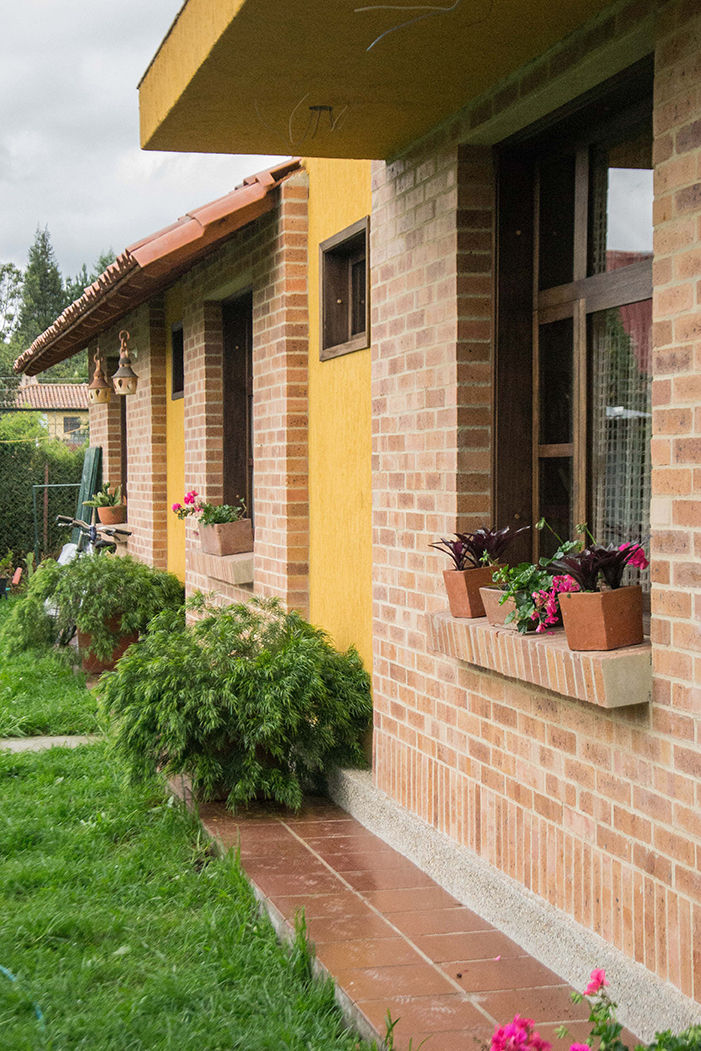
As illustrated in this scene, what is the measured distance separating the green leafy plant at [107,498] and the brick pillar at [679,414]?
10.1 meters

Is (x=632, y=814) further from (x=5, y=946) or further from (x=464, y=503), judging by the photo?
(x=5, y=946)

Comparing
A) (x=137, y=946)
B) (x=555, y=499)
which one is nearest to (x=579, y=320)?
(x=555, y=499)

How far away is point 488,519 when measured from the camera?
4.32 m

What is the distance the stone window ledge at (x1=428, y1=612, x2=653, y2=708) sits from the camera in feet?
10.1

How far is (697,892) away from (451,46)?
8.18 ft

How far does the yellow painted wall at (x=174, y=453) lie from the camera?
33.0 feet

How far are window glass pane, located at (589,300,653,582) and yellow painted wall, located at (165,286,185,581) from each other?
20.7ft

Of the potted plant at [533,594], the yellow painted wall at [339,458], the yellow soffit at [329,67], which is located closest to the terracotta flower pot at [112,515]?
the yellow painted wall at [339,458]

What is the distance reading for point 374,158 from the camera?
16.3 feet

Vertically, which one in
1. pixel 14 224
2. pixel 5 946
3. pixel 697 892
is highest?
pixel 14 224

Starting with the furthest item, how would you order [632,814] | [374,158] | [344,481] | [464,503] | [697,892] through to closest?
1. [344,481]
2. [374,158]
3. [464,503]
4. [632,814]
5. [697,892]

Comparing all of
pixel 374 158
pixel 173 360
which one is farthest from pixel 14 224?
pixel 374 158

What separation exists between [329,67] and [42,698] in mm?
5912

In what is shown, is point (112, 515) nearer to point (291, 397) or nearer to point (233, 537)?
point (233, 537)
